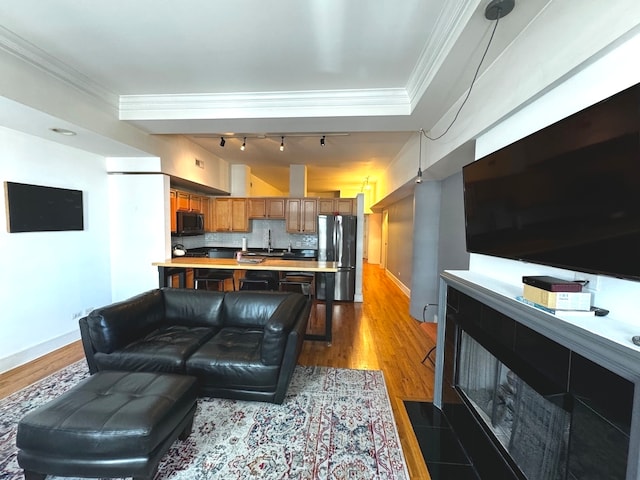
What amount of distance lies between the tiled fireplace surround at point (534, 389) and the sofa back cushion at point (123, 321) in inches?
107

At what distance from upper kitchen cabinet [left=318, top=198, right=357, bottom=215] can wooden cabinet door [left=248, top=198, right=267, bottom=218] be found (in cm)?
127

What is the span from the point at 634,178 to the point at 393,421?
2.03m

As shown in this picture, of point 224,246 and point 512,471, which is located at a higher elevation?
point 224,246

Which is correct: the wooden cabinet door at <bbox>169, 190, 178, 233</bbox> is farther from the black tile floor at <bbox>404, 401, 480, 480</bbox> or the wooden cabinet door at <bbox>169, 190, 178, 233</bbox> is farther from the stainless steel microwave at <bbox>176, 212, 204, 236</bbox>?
the black tile floor at <bbox>404, 401, 480, 480</bbox>

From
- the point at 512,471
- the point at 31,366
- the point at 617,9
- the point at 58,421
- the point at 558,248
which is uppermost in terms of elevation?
the point at 617,9

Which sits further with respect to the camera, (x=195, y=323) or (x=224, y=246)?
(x=224, y=246)

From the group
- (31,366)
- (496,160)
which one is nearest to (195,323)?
(31,366)

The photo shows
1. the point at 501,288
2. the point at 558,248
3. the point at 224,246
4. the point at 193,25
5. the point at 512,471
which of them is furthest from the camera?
the point at 224,246

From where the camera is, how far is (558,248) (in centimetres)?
118

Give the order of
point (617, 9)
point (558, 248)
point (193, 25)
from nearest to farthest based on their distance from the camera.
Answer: point (617, 9) → point (558, 248) → point (193, 25)

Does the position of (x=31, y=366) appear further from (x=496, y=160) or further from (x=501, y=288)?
(x=496, y=160)

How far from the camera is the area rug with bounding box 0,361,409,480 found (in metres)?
1.62

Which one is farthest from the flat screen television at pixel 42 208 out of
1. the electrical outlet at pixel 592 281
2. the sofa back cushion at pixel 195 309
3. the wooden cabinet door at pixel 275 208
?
the electrical outlet at pixel 592 281

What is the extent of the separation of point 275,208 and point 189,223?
1.82 metres
